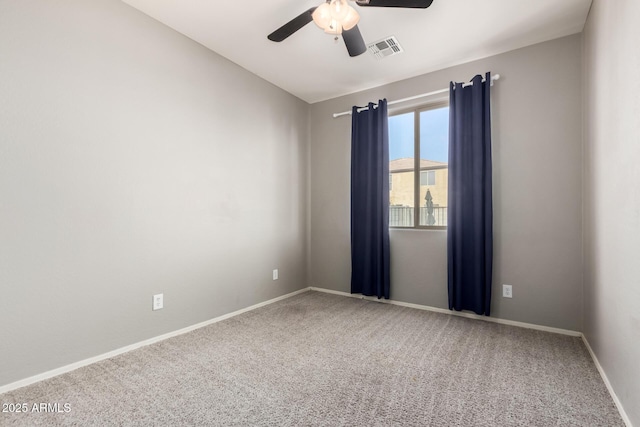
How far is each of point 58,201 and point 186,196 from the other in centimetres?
86

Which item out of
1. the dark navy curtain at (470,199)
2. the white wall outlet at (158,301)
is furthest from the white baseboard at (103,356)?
the dark navy curtain at (470,199)

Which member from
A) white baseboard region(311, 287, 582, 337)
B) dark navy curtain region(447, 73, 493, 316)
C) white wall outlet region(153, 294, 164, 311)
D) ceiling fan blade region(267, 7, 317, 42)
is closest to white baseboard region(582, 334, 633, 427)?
white baseboard region(311, 287, 582, 337)

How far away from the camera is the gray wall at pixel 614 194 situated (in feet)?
4.46

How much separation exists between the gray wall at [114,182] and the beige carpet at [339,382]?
318 millimetres

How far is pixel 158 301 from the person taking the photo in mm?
2357

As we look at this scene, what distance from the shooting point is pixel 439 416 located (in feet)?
4.71

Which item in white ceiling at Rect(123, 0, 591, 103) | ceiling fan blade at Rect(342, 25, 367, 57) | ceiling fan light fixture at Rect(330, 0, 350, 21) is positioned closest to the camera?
ceiling fan light fixture at Rect(330, 0, 350, 21)

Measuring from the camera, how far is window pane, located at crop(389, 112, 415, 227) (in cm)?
335

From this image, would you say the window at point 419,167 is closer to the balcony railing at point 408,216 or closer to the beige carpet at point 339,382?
the balcony railing at point 408,216

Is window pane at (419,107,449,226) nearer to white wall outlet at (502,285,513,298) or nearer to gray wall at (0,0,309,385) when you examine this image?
white wall outlet at (502,285,513,298)

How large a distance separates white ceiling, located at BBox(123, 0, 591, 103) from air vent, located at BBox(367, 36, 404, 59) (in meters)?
0.05

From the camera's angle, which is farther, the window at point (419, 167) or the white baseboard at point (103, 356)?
the window at point (419, 167)

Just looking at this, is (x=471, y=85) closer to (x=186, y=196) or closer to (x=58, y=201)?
(x=186, y=196)

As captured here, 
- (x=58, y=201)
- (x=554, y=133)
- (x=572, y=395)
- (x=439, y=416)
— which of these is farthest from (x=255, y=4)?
(x=572, y=395)
